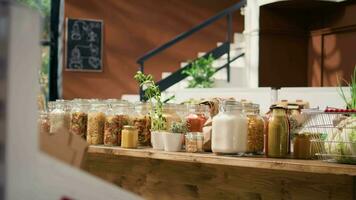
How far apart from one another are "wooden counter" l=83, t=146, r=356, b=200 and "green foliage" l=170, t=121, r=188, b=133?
0.45ft

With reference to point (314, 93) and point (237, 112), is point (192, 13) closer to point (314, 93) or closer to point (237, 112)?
point (314, 93)

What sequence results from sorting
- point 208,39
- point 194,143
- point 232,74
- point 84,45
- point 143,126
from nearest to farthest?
point 194,143, point 143,126, point 232,74, point 84,45, point 208,39

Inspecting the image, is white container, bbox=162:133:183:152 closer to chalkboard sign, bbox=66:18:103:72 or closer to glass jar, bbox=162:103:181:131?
glass jar, bbox=162:103:181:131

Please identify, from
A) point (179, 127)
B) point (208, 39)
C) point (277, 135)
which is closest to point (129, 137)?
point (179, 127)

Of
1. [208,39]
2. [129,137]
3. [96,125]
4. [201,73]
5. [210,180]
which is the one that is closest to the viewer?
[210,180]

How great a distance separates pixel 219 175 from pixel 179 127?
28 centimetres

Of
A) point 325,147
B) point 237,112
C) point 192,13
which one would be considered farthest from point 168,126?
point 192,13

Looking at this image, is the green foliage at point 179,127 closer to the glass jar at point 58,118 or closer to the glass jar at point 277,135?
the glass jar at point 277,135

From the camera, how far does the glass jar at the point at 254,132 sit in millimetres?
2502

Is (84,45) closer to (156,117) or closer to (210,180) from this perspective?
(156,117)

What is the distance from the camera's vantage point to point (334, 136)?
228 centimetres

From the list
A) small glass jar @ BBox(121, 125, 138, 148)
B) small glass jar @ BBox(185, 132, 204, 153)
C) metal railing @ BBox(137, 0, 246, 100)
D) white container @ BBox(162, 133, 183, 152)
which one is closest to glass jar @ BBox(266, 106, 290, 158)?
small glass jar @ BBox(185, 132, 204, 153)

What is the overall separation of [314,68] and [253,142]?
648 centimetres

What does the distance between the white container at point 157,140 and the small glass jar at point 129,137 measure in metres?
0.09
